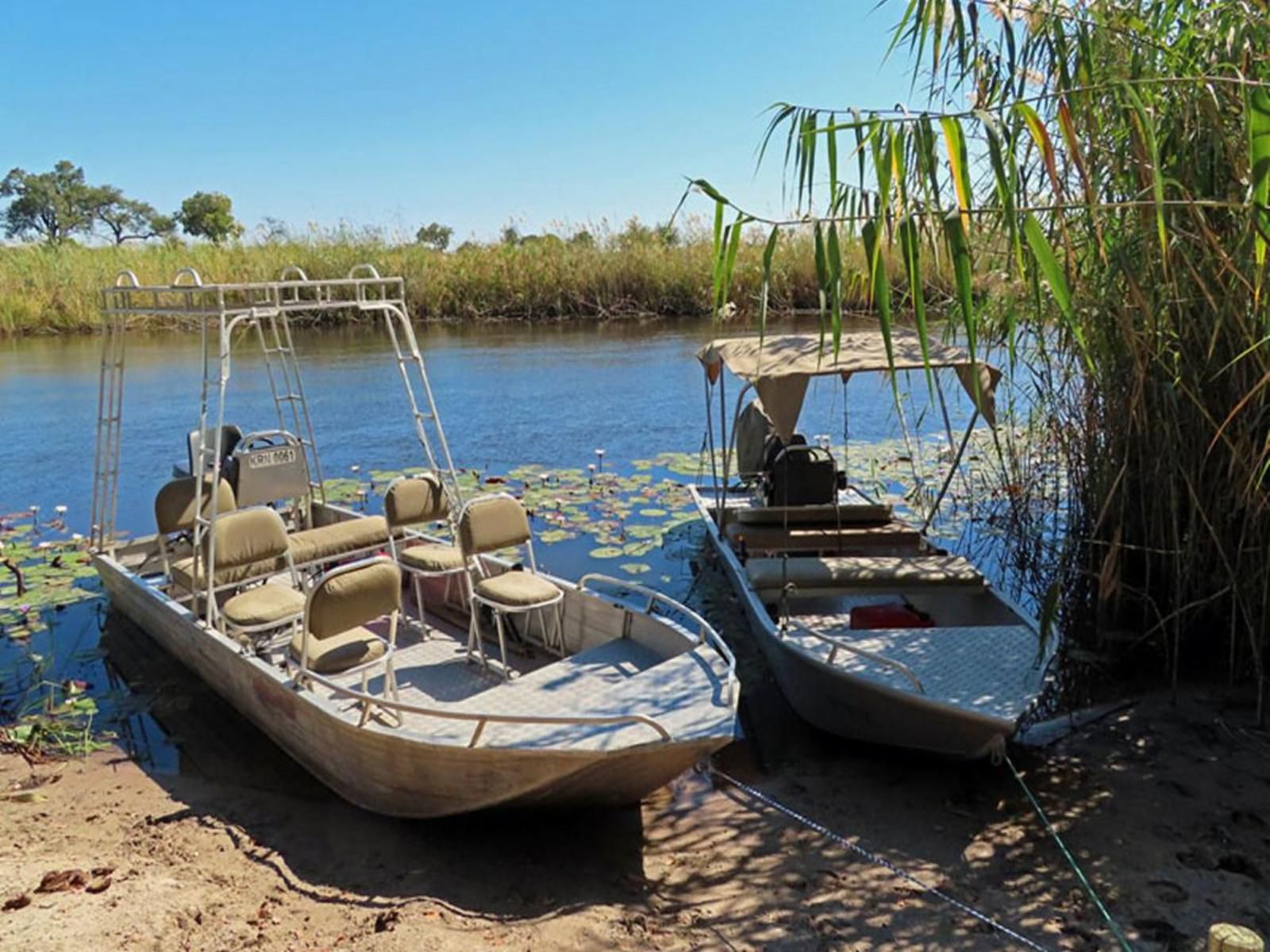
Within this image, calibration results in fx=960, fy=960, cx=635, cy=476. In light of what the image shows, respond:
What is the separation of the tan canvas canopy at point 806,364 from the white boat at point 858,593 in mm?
11

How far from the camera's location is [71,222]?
50906 millimetres

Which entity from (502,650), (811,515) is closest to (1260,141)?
(502,650)

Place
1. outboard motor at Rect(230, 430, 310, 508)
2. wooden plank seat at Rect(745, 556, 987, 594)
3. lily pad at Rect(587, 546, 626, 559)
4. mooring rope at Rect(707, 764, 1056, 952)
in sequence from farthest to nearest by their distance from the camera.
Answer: lily pad at Rect(587, 546, 626, 559) < outboard motor at Rect(230, 430, 310, 508) < wooden plank seat at Rect(745, 556, 987, 594) < mooring rope at Rect(707, 764, 1056, 952)

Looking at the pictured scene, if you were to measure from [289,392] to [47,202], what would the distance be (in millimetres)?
55389

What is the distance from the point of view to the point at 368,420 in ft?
43.2

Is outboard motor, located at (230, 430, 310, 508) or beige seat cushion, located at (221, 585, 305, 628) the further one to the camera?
outboard motor, located at (230, 430, 310, 508)

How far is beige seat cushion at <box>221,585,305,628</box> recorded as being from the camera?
4547mm

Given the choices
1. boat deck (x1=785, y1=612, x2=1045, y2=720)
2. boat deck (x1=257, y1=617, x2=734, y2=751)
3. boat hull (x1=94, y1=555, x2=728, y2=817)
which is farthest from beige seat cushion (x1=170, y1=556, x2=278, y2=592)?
boat deck (x1=785, y1=612, x2=1045, y2=720)

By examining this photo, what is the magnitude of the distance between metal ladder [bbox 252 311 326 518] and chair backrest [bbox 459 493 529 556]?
1.41m

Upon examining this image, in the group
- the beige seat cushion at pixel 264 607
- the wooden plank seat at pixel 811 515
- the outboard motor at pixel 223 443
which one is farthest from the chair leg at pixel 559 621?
the outboard motor at pixel 223 443

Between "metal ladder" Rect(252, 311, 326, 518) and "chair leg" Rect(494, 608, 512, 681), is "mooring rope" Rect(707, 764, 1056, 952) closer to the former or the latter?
"chair leg" Rect(494, 608, 512, 681)

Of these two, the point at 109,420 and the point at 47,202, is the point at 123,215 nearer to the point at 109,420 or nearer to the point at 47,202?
the point at 47,202

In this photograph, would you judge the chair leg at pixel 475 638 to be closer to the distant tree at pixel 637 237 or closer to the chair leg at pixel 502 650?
the chair leg at pixel 502 650

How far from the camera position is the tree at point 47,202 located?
164ft
